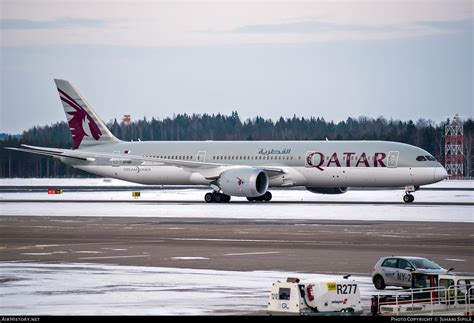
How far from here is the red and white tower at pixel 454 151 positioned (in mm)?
147000

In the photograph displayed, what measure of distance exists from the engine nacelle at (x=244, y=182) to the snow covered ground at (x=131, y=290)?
39.2 m

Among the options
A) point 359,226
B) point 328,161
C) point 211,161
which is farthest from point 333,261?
point 211,161

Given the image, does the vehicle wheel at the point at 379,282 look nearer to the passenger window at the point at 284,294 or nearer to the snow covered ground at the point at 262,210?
the passenger window at the point at 284,294

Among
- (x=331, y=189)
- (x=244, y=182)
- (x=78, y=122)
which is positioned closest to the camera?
(x=244, y=182)

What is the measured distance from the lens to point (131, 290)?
27.8m

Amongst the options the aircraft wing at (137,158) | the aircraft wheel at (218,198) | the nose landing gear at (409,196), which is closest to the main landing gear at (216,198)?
the aircraft wheel at (218,198)

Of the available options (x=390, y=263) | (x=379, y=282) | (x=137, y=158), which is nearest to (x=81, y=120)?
(x=137, y=158)

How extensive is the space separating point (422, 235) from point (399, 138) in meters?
134

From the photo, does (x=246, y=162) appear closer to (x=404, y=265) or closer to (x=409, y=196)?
(x=409, y=196)

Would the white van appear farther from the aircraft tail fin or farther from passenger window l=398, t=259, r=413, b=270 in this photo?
the aircraft tail fin

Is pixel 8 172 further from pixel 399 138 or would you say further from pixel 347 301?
pixel 347 301

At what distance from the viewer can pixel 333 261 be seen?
35125 mm

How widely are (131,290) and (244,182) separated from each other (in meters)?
45.7

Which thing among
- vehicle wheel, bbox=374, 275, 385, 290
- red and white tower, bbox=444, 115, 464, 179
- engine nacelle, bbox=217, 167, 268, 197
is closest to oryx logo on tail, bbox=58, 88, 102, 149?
engine nacelle, bbox=217, 167, 268, 197
